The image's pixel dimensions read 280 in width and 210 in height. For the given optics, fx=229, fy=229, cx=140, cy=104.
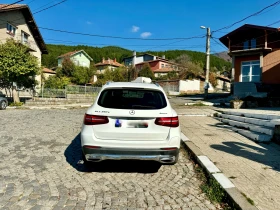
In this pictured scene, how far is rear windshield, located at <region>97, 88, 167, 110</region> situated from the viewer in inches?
156

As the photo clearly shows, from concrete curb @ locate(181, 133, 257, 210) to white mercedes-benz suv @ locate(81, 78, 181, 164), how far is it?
0.82m

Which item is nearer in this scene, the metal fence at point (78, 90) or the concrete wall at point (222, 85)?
the metal fence at point (78, 90)

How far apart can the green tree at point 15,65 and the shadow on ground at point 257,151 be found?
618 inches

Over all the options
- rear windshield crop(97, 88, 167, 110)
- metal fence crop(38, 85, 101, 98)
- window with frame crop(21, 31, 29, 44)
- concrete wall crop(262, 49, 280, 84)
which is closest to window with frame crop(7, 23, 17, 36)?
window with frame crop(21, 31, 29, 44)

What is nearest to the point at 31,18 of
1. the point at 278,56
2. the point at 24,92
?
the point at 24,92

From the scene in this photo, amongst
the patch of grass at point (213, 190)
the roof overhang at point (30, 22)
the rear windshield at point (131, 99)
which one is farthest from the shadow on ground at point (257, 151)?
the roof overhang at point (30, 22)

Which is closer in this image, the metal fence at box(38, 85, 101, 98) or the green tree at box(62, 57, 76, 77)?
the metal fence at box(38, 85, 101, 98)

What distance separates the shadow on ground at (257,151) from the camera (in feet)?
15.6

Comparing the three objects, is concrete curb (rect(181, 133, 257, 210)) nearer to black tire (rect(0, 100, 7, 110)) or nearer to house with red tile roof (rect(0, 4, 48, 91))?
black tire (rect(0, 100, 7, 110))

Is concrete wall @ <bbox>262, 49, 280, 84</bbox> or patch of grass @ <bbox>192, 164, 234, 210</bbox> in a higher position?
concrete wall @ <bbox>262, 49, 280, 84</bbox>

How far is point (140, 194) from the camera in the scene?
3523mm

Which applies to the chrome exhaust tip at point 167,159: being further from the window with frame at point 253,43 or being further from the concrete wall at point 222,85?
the concrete wall at point 222,85

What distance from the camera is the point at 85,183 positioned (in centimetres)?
384

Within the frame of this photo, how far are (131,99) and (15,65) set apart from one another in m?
15.4
